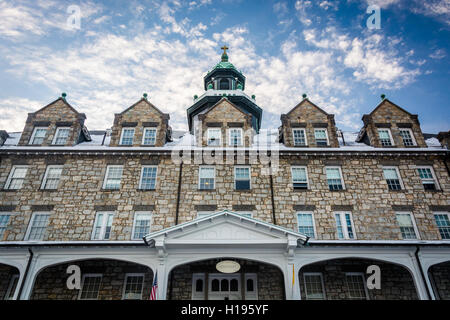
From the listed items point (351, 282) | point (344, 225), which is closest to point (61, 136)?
point (344, 225)

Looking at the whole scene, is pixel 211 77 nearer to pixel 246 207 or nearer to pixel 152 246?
pixel 246 207

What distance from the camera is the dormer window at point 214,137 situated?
18906mm

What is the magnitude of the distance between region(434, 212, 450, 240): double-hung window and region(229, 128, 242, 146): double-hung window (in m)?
11.7

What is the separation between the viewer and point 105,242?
13.0 meters

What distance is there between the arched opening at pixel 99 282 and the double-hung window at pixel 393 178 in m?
14.2

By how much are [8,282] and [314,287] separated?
15.0 meters

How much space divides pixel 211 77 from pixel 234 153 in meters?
14.7

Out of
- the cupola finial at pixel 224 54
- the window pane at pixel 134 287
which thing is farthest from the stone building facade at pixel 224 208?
the cupola finial at pixel 224 54

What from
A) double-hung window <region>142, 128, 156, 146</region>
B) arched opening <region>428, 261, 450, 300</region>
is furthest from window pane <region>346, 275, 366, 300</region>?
double-hung window <region>142, 128, 156, 146</region>

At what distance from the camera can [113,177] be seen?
17.2 metres

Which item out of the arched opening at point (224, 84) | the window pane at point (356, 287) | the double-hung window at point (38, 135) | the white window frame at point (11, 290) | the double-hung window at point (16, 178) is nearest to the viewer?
the white window frame at point (11, 290)

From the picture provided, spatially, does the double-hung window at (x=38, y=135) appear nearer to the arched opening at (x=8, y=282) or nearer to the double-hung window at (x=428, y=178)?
the arched opening at (x=8, y=282)

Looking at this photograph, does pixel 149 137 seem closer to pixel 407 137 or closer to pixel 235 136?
pixel 235 136
